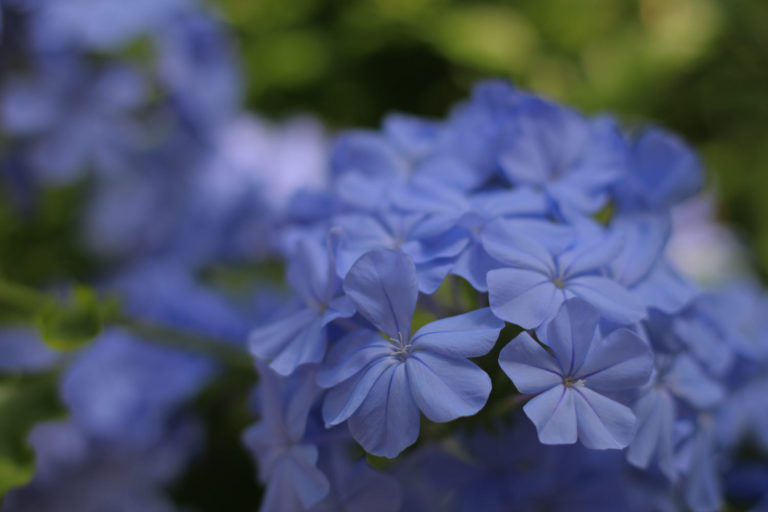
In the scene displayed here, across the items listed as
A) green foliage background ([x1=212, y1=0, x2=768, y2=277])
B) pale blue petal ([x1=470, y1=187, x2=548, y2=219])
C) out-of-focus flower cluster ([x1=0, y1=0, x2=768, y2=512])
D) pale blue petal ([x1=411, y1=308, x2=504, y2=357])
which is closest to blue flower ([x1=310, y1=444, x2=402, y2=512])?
out-of-focus flower cluster ([x1=0, y1=0, x2=768, y2=512])

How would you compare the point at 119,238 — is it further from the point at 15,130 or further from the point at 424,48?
the point at 424,48

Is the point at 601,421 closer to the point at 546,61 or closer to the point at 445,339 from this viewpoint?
the point at 445,339

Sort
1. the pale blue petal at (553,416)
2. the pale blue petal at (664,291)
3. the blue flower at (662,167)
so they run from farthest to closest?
1. the blue flower at (662,167)
2. the pale blue petal at (664,291)
3. the pale blue petal at (553,416)

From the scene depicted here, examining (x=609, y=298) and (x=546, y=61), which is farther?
(x=546, y=61)

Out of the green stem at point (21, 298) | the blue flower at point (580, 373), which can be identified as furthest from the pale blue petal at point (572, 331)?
the green stem at point (21, 298)

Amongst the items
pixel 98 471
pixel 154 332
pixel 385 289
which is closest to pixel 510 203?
pixel 385 289

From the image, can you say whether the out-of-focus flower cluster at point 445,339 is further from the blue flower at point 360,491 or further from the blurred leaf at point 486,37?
the blurred leaf at point 486,37

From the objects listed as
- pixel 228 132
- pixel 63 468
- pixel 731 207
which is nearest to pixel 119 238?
pixel 228 132
